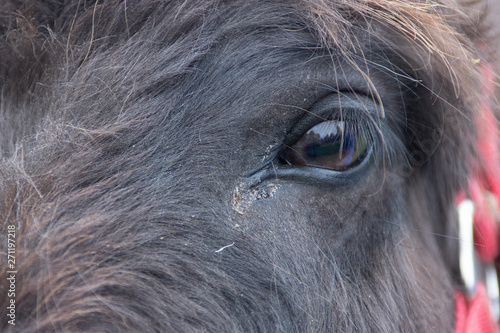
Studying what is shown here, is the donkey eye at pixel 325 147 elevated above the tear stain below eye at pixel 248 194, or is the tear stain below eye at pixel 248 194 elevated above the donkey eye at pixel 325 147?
the donkey eye at pixel 325 147

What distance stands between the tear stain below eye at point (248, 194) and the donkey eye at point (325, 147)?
155 mm

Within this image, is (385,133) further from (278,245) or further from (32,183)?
(32,183)

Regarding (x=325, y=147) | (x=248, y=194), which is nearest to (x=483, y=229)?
(x=325, y=147)

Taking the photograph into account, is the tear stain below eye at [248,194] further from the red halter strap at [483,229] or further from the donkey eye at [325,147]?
the red halter strap at [483,229]

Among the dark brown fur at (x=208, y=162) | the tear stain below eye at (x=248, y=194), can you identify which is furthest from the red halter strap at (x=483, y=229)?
the tear stain below eye at (x=248, y=194)

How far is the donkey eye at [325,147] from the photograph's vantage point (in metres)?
1.84

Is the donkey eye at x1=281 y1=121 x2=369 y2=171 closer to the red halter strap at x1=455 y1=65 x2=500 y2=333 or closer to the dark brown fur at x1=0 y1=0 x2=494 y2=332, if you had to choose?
the dark brown fur at x1=0 y1=0 x2=494 y2=332

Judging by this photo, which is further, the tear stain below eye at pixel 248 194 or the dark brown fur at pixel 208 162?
the tear stain below eye at pixel 248 194

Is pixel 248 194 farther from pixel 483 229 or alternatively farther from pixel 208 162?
pixel 483 229

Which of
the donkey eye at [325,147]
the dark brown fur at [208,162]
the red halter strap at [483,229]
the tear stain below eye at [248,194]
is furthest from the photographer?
the red halter strap at [483,229]

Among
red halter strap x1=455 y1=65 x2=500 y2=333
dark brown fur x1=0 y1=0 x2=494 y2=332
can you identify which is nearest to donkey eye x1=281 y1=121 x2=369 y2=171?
dark brown fur x1=0 y1=0 x2=494 y2=332

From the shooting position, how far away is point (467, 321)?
2199 millimetres

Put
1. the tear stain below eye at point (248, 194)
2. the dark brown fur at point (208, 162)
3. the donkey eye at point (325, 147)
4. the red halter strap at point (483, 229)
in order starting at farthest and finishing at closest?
1. the red halter strap at point (483, 229)
2. the donkey eye at point (325, 147)
3. the tear stain below eye at point (248, 194)
4. the dark brown fur at point (208, 162)

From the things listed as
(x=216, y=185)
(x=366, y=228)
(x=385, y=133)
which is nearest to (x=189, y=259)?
(x=216, y=185)
